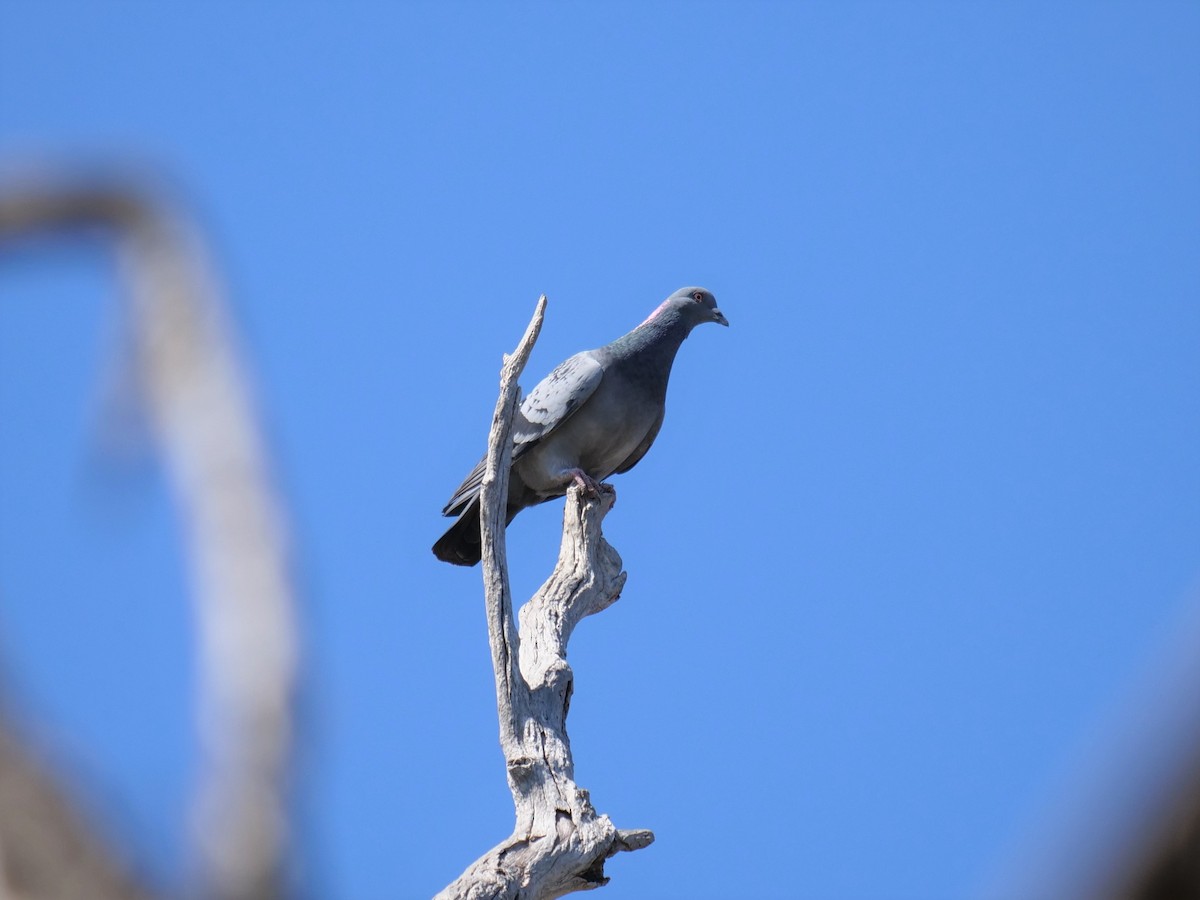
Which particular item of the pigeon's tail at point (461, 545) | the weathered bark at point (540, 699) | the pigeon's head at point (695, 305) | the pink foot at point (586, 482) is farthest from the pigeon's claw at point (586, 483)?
the pigeon's head at point (695, 305)

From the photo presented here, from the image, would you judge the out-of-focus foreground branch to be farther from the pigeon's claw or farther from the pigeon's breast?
the pigeon's breast

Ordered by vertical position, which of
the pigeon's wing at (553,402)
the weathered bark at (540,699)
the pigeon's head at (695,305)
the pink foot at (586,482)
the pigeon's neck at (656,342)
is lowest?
the weathered bark at (540,699)

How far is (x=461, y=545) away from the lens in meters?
8.30

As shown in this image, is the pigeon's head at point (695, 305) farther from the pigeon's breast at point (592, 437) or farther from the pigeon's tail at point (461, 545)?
the pigeon's tail at point (461, 545)

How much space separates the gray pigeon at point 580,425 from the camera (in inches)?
→ 313

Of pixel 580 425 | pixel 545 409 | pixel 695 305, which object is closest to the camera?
pixel 545 409

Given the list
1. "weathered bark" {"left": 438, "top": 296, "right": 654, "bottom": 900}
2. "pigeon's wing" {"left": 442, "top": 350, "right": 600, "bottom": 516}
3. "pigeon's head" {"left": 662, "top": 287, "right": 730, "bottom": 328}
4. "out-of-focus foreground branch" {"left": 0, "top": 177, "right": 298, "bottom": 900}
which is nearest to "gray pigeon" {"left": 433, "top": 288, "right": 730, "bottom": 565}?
"pigeon's wing" {"left": 442, "top": 350, "right": 600, "bottom": 516}

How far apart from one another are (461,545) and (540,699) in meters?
2.48

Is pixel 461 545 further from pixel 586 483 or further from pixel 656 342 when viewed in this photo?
pixel 656 342

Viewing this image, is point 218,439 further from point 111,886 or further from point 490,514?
point 490,514

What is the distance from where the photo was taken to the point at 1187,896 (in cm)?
102

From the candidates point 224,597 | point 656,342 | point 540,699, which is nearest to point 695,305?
point 656,342

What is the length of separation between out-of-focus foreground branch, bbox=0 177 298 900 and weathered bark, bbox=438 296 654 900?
372 cm

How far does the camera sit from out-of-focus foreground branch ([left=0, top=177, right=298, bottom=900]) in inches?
49.0
